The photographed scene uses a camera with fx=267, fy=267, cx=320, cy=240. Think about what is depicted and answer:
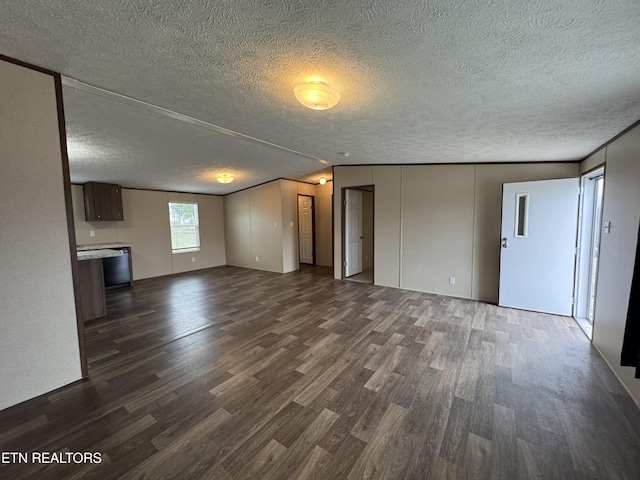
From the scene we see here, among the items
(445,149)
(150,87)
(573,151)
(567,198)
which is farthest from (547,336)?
(150,87)

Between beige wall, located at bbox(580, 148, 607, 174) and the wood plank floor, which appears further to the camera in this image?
beige wall, located at bbox(580, 148, 607, 174)

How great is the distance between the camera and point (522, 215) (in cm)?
384

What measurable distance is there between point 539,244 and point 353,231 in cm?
336


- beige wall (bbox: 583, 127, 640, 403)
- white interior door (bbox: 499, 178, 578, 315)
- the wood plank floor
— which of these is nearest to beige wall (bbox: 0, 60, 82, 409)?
the wood plank floor

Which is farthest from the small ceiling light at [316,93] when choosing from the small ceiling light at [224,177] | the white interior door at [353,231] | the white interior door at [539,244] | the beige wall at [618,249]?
the small ceiling light at [224,177]

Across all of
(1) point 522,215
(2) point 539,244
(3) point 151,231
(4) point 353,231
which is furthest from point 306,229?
(2) point 539,244

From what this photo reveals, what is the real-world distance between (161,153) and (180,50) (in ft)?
9.47

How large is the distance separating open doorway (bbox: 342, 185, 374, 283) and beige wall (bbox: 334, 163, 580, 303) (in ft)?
1.76

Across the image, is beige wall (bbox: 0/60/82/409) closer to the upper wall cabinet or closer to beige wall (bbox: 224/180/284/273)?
the upper wall cabinet

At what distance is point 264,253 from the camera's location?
23.3 ft

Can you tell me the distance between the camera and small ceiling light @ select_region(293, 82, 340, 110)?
77.9 inches

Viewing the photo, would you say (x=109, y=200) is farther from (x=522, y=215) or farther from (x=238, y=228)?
(x=522, y=215)

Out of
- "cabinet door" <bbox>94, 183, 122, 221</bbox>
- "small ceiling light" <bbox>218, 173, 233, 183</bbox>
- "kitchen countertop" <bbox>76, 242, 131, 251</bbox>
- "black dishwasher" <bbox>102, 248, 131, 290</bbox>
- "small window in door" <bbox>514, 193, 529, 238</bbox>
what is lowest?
"black dishwasher" <bbox>102, 248, 131, 290</bbox>

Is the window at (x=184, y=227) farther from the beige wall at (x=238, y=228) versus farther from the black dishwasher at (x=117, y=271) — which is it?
the black dishwasher at (x=117, y=271)
